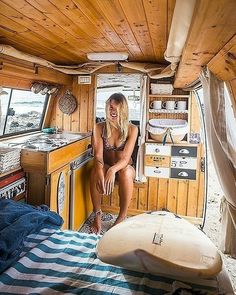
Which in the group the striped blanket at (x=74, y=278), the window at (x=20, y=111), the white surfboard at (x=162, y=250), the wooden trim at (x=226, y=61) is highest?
the wooden trim at (x=226, y=61)

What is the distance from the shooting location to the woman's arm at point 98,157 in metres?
3.07

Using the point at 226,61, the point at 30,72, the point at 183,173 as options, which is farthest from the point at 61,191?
the point at 226,61

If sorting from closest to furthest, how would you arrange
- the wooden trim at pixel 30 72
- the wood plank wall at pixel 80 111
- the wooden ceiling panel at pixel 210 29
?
1. the wooden ceiling panel at pixel 210 29
2. the wooden trim at pixel 30 72
3. the wood plank wall at pixel 80 111

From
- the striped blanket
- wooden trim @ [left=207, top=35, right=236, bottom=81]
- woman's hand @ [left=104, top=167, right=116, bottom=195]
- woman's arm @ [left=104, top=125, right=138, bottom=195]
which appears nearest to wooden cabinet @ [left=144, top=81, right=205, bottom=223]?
woman's arm @ [left=104, top=125, right=138, bottom=195]

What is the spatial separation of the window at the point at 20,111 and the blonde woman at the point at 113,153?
0.89 meters

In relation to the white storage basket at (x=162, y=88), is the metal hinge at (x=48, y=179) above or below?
below

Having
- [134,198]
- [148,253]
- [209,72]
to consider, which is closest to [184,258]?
[148,253]

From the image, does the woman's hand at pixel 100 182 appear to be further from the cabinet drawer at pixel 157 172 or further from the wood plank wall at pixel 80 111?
the wood plank wall at pixel 80 111

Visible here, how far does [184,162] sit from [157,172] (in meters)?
0.37

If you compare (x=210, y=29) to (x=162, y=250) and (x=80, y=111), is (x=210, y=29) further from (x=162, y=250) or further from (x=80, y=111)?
(x=80, y=111)

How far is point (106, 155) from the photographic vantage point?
3.34 meters

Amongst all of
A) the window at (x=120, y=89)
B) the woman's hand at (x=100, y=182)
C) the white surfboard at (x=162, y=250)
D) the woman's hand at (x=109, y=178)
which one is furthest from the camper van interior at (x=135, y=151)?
the woman's hand at (x=109, y=178)

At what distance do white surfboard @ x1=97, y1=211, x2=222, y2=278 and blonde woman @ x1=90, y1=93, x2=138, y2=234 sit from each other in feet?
5.23

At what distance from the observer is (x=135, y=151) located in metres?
3.75
